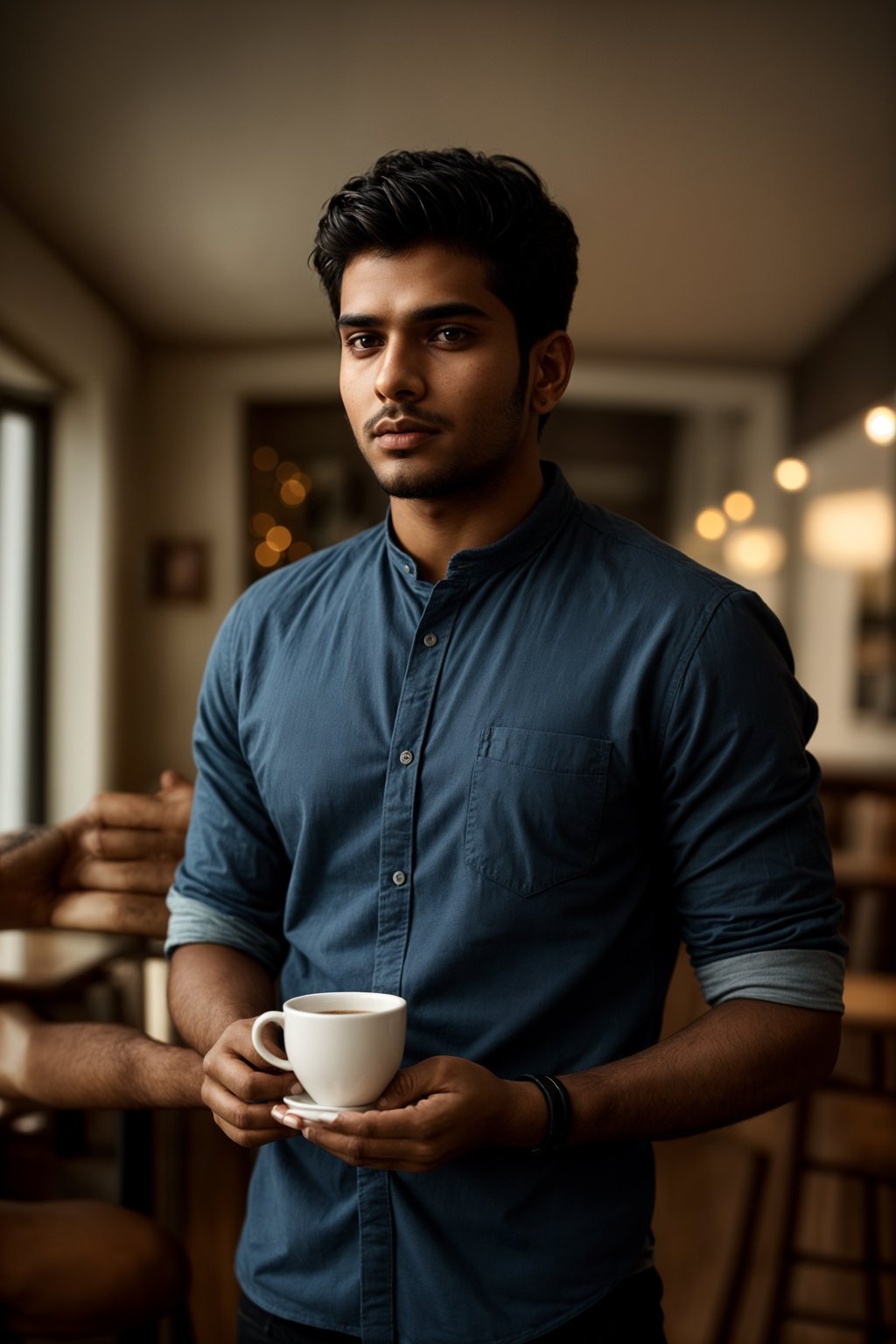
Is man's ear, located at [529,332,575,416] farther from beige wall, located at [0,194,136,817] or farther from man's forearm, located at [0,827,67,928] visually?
beige wall, located at [0,194,136,817]

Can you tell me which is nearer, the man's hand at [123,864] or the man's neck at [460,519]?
the man's neck at [460,519]

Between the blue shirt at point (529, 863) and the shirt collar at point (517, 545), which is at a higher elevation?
the shirt collar at point (517, 545)

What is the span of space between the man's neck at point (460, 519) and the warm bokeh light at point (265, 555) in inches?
82.5

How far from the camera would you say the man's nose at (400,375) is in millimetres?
1048

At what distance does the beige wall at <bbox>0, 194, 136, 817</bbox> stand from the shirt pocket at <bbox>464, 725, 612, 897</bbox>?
2255mm

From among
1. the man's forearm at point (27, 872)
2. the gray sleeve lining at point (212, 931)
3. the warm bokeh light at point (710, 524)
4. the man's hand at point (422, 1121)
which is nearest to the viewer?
the man's hand at point (422, 1121)

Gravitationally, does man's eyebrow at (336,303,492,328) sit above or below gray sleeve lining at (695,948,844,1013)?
above

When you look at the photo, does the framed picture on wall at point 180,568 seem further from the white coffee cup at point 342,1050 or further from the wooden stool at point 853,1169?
the white coffee cup at point 342,1050

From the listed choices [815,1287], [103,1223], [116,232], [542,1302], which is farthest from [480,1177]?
[116,232]

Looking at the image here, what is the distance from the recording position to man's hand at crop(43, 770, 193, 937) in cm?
150

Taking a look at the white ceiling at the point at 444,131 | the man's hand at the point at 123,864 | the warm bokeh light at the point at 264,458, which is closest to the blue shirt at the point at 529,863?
the man's hand at the point at 123,864

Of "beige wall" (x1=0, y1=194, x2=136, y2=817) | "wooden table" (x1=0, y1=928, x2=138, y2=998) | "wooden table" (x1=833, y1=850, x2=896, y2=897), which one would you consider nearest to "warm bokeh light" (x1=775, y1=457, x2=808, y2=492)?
"wooden table" (x1=833, y1=850, x2=896, y2=897)

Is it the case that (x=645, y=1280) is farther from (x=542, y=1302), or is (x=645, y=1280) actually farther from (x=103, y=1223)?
(x=103, y=1223)

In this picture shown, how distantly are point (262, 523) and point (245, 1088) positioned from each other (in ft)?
8.05
